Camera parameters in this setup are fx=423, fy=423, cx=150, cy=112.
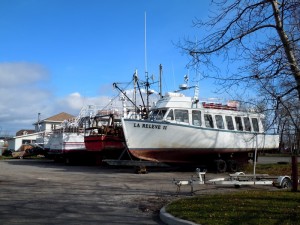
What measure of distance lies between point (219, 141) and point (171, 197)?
1122cm

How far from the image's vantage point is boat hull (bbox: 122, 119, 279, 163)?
21.0 meters

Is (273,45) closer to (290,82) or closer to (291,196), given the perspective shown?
(290,82)

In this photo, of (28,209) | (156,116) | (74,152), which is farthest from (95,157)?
(28,209)

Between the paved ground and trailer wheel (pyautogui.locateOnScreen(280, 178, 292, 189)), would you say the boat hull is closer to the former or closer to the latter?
the paved ground

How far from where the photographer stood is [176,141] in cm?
2175

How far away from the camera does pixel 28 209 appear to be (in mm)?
10227

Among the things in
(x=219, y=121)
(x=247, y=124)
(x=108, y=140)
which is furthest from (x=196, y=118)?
(x=108, y=140)

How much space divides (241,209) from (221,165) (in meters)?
13.9

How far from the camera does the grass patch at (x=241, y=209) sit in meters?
8.37

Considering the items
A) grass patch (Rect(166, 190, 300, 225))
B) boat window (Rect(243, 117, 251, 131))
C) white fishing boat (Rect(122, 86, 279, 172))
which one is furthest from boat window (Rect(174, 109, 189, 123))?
grass patch (Rect(166, 190, 300, 225))

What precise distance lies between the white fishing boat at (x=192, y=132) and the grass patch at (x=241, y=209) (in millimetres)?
9421

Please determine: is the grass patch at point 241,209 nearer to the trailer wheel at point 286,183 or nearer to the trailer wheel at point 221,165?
the trailer wheel at point 286,183

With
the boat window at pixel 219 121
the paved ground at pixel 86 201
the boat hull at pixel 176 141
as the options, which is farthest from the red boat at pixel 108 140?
the paved ground at pixel 86 201

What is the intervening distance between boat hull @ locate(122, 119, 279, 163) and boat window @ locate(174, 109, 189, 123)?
509 millimetres
